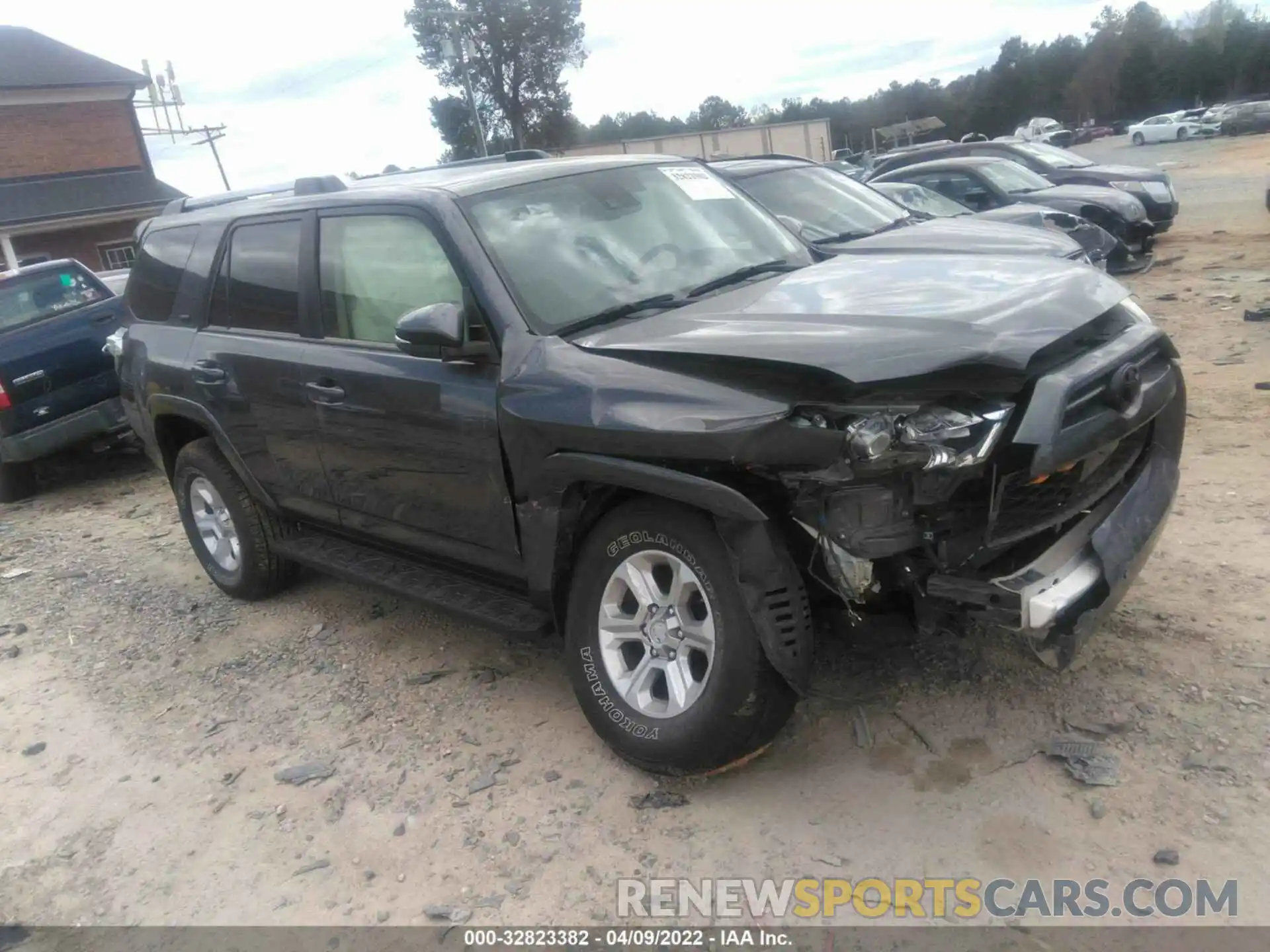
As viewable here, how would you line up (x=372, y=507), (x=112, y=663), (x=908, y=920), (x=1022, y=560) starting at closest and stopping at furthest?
1. (x=908, y=920)
2. (x=1022, y=560)
3. (x=372, y=507)
4. (x=112, y=663)

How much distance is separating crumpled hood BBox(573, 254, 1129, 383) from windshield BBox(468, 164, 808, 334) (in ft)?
0.76

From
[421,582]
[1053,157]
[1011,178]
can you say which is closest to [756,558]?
[421,582]

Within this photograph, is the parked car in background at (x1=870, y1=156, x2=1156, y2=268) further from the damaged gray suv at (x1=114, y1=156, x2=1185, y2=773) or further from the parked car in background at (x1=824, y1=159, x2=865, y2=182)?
the damaged gray suv at (x1=114, y1=156, x2=1185, y2=773)

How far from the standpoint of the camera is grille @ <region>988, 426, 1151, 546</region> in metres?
2.80

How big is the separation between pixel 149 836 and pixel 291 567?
199 cm

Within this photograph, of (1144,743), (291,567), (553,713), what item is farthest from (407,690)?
(1144,743)

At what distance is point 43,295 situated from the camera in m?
8.74

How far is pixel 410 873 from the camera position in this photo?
3.09m

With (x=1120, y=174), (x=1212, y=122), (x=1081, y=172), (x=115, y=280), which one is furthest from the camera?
(x=1212, y=122)

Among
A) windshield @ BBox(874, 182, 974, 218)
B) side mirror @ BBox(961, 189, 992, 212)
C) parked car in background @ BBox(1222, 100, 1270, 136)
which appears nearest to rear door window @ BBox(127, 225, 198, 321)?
windshield @ BBox(874, 182, 974, 218)

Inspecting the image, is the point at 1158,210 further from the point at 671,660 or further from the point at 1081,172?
the point at 671,660

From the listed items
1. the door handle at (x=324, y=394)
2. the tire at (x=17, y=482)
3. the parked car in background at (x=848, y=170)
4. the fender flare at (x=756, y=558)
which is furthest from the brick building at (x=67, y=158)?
the fender flare at (x=756, y=558)

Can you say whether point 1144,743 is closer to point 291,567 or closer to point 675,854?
point 675,854

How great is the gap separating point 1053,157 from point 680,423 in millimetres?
13497
